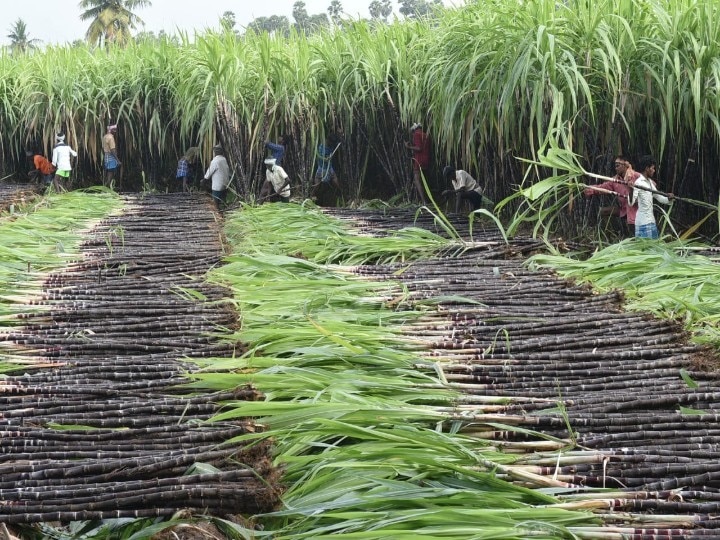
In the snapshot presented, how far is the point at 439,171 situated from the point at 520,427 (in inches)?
268

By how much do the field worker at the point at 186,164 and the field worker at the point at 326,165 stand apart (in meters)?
1.74

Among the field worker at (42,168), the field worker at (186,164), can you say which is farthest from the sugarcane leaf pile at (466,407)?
the field worker at (42,168)

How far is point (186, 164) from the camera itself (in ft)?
36.6

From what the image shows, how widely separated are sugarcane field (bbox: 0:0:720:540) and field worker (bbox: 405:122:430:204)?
0.31 feet

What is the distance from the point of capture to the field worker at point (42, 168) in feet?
39.2

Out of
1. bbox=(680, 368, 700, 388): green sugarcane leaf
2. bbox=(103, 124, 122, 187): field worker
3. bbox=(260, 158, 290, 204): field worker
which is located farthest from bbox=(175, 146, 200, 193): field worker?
bbox=(680, 368, 700, 388): green sugarcane leaf

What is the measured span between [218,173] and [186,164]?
5.09 feet

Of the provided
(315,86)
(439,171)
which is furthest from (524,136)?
(315,86)

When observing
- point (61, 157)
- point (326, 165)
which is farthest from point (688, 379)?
point (61, 157)

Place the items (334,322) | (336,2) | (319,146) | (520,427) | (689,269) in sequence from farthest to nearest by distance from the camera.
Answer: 1. (336,2)
2. (319,146)
3. (689,269)
4. (334,322)
5. (520,427)

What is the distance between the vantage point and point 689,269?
448 centimetres

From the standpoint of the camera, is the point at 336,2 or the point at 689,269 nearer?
the point at 689,269

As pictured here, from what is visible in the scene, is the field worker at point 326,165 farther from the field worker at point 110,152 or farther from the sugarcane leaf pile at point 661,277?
the sugarcane leaf pile at point 661,277

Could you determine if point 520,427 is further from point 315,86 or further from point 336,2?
point 336,2
